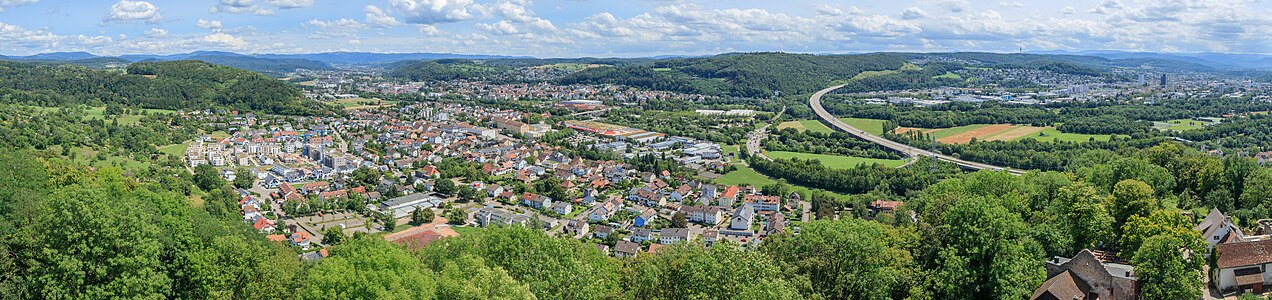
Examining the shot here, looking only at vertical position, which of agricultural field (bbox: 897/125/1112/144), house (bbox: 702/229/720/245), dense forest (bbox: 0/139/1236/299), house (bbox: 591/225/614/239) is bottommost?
house (bbox: 591/225/614/239)

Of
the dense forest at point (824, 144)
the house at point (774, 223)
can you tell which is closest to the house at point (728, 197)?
the house at point (774, 223)

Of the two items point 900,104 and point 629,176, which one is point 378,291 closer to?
point 629,176

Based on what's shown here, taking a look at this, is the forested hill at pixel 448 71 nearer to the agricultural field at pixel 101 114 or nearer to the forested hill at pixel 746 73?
the forested hill at pixel 746 73

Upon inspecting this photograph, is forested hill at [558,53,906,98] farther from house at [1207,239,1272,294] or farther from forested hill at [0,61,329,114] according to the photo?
house at [1207,239,1272,294]

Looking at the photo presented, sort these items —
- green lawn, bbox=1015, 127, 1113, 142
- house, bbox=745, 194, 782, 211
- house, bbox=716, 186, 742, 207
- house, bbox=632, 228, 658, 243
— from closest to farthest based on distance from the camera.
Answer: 1. house, bbox=632, 228, 658, 243
2. house, bbox=745, 194, 782, 211
3. house, bbox=716, 186, 742, 207
4. green lawn, bbox=1015, 127, 1113, 142

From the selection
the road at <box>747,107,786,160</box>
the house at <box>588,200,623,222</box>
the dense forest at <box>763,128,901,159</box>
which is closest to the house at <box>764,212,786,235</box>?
the house at <box>588,200,623,222</box>
